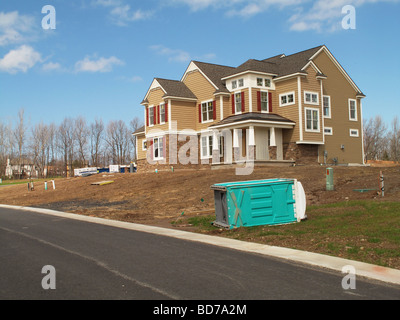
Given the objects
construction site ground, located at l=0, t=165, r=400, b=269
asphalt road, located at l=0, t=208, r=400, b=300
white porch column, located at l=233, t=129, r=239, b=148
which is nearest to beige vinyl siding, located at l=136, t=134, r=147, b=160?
construction site ground, located at l=0, t=165, r=400, b=269

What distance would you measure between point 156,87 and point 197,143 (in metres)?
6.53

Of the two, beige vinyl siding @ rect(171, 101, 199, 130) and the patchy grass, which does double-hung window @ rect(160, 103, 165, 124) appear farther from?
the patchy grass

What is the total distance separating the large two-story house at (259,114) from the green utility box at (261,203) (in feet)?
53.9

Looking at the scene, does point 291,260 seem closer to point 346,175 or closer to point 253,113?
point 346,175

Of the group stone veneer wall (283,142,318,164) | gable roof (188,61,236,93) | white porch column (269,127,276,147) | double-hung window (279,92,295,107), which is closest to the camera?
white porch column (269,127,276,147)

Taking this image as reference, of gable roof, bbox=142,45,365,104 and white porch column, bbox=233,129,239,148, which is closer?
white porch column, bbox=233,129,239,148

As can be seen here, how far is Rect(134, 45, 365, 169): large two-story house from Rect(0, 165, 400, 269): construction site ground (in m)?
4.87

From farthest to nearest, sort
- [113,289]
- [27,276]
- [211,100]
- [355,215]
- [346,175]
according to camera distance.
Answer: [211,100], [346,175], [355,215], [27,276], [113,289]

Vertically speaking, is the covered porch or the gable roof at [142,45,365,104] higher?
the gable roof at [142,45,365,104]

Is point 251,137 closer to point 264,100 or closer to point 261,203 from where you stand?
point 264,100

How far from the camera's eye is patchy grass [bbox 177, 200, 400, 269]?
9.14 metres

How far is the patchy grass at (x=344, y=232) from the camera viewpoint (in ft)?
30.0
